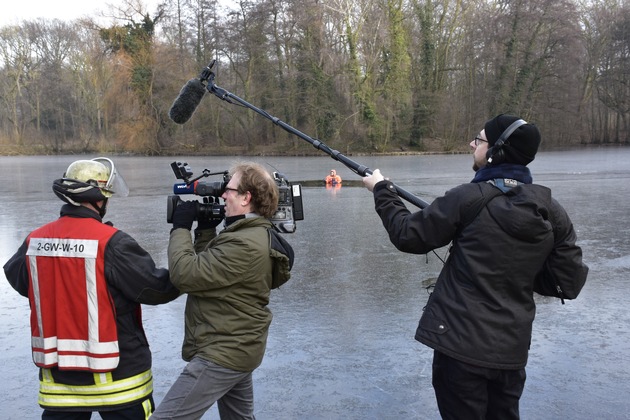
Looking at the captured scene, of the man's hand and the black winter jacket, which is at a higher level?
the man's hand

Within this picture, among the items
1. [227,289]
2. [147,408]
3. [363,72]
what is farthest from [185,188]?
[363,72]

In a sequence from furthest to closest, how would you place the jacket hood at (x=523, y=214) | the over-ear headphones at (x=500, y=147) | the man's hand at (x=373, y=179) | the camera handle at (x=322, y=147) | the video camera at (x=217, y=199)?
the camera handle at (x=322, y=147), the man's hand at (x=373, y=179), the video camera at (x=217, y=199), the over-ear headphones at (x=500, y=147), the jacket hood at (x=523, y=214)

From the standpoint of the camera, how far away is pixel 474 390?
2459 millimetres

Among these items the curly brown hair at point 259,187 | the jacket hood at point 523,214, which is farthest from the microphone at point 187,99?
the jacket hood at point 523,214

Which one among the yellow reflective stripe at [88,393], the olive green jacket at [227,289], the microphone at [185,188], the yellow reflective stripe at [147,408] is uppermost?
the microphone at [185,188]

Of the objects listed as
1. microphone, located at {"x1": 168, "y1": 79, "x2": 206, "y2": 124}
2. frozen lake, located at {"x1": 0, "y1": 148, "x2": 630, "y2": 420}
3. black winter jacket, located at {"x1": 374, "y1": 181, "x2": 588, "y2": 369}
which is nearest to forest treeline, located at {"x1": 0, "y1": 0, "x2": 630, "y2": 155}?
frozen lake, located at {"x1": 0, "y1": 148, "x2": 630, "y2": 420}

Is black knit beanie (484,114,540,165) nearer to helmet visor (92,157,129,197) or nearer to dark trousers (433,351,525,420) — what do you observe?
dark trousers (433,351,525,420)

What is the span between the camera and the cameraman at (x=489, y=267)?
7.97 feet

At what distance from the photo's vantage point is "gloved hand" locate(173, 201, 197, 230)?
8.69 feet

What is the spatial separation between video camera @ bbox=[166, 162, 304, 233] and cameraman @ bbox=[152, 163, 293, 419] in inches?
3.2

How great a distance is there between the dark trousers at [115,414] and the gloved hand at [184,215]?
0.78m

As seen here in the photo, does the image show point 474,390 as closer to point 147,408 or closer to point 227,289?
point 227,289

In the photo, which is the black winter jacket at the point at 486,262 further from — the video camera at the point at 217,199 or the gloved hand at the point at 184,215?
the gloved hand at the point at 184,215

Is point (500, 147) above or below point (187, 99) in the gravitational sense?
below
